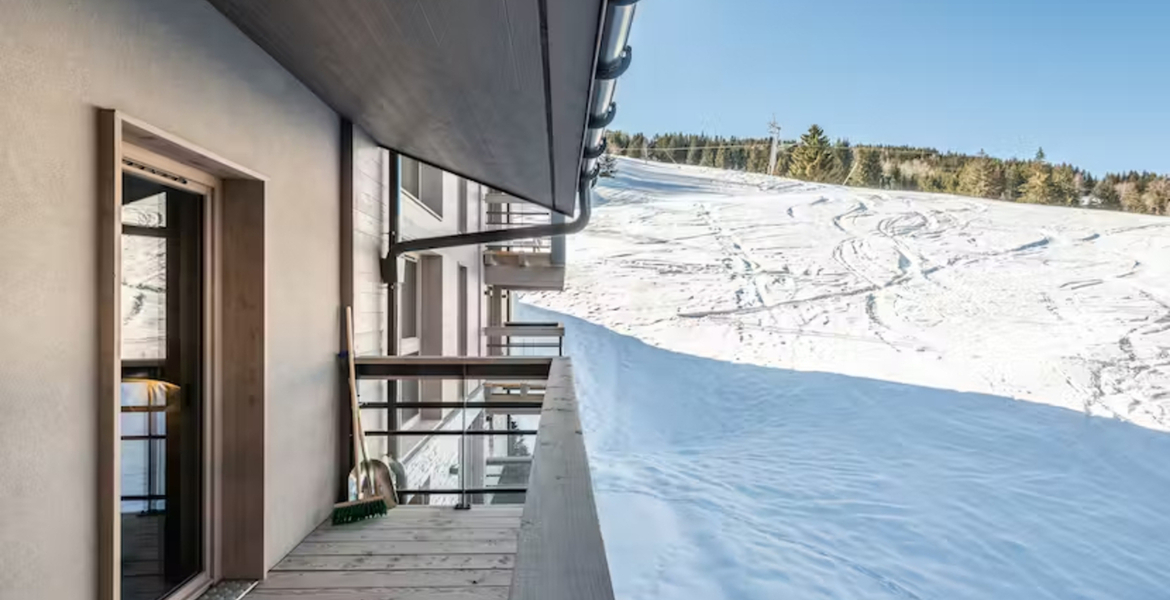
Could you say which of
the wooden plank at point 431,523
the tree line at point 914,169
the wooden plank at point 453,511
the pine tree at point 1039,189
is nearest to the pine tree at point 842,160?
the tree line at point 914,169

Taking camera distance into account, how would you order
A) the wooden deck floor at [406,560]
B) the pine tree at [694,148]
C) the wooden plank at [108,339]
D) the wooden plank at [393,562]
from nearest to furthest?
the wooden plank at [108,339] < the wooden deck floor at [406,560] < the wooden plank at [393,562] < the pine tree at [694,148]

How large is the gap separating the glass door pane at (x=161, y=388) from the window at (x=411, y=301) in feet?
11.0

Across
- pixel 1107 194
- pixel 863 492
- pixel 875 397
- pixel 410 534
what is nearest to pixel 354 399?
pixel 410 534

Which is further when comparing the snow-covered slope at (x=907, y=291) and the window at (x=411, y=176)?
the snow-covered slope at (x=907, y=291)

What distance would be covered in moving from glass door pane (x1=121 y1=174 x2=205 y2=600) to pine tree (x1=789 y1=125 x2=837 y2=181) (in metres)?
38.6

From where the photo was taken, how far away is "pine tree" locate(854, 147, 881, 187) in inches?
1416

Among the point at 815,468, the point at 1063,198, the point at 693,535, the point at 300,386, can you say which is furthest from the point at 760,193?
the point at 300,386

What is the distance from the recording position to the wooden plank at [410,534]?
2904 mm

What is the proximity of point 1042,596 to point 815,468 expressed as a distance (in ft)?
18.5

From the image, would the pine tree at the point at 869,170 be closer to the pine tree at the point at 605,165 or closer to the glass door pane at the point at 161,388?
the pine tree at the point at 605,165

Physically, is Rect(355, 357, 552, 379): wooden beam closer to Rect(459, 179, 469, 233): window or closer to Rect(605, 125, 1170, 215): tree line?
Rect(459, 179, 469, 233): window

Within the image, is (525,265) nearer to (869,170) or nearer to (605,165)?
(605,165)

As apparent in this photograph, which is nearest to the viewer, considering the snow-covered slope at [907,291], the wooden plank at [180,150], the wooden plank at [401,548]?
the wooden plank at [180,150]

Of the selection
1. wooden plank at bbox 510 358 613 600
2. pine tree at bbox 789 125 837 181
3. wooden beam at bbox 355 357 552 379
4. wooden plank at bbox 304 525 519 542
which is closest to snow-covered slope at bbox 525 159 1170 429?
pine tree at bbox 789 125 837 181
